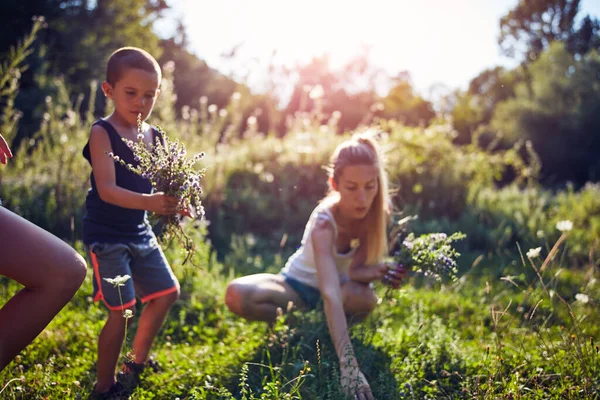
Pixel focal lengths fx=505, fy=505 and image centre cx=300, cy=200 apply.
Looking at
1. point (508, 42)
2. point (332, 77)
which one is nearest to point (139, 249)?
point (332, 77)

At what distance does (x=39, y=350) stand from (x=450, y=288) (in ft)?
9.83

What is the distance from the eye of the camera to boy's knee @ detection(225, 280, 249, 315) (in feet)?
10.1

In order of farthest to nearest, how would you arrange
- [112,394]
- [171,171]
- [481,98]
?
[481,98] → [112,394] → [171,171]

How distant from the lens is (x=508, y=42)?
95.1 feet

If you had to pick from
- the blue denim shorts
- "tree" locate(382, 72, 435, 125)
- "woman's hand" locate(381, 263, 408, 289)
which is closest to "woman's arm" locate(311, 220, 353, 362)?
"woman's hand" locate(381, 263, 408, 289)

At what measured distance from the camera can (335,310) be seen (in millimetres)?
2502

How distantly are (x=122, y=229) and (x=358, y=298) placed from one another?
1455 mm

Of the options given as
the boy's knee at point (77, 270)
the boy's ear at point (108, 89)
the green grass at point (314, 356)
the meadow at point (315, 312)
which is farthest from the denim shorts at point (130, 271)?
the boy's ear at point (108, 89)

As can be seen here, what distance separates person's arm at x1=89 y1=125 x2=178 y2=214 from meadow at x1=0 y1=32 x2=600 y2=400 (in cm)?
69

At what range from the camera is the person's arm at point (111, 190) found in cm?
208

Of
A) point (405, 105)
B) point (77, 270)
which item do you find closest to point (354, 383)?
point (77, 270)

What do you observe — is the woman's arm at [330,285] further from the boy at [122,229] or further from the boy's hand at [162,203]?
the boy's hand at [162,203]

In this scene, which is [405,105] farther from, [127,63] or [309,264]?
[127,63]

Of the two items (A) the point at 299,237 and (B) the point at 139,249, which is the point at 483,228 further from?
(B) the point at 139,249
